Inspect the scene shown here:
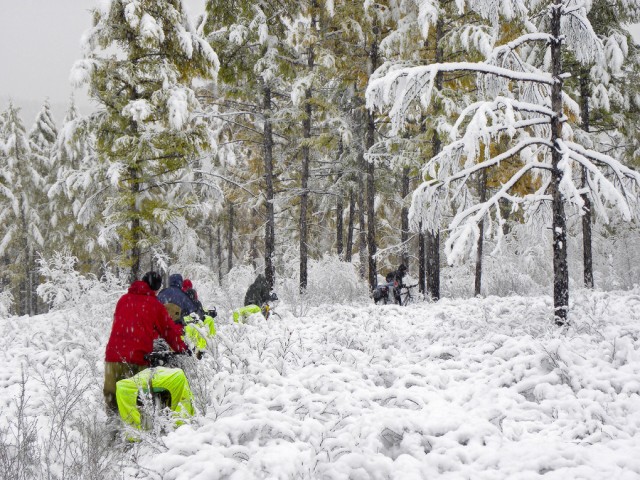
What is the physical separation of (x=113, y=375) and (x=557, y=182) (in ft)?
21.8

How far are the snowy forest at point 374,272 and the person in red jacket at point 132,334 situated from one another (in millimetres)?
472

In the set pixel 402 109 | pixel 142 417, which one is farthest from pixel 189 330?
pixel 402 109

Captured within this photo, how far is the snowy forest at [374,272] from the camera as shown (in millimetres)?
4035

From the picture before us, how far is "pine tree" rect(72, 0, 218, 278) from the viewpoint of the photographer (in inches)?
421

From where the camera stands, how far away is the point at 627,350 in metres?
5.50

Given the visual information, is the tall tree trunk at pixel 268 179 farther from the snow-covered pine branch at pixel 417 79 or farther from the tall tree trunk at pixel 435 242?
the snow-covered pine branch at pixel 417 79

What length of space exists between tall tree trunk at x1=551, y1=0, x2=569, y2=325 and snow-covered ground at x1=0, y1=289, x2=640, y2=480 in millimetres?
440

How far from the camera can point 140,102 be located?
10.7m

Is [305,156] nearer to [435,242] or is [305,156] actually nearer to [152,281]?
[435,242]

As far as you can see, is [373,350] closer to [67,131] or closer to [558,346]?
[558,346]

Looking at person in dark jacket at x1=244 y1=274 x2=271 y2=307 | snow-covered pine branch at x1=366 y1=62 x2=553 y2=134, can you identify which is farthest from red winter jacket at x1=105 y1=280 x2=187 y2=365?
person in dark jacket at x1=244 y1=274 x2=271 y2=307

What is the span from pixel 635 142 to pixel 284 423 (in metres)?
16.8

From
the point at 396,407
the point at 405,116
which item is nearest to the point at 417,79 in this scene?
the point at 405,116

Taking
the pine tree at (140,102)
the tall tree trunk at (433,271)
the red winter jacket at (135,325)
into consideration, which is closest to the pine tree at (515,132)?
the red winter jacket at (135,325)
